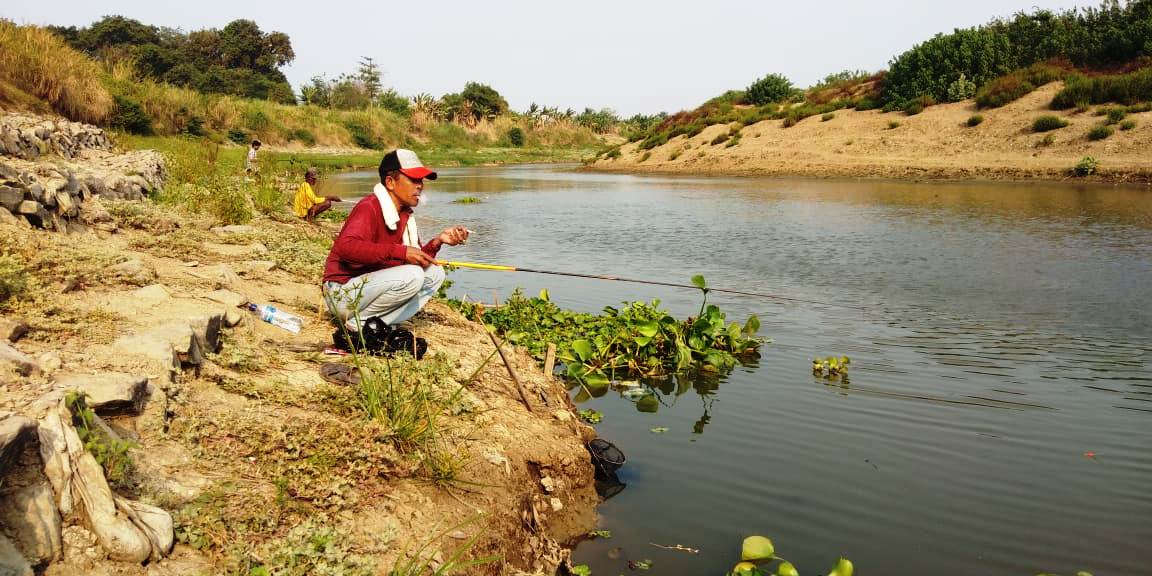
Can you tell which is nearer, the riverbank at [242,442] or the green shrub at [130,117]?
the riverbank at [242,442]

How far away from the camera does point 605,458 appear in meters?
4.52

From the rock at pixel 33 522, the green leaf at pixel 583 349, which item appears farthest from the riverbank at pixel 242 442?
the green leaf at pixel 583 349

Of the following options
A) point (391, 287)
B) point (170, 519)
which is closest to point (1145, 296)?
point (391, 287)

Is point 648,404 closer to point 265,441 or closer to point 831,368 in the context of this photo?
point 831,368

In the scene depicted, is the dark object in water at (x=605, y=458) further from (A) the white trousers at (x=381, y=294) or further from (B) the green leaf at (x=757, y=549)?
(A) the white trousers at (x=381, y=294)

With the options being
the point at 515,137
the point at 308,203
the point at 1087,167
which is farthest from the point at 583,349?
the point at 515,137

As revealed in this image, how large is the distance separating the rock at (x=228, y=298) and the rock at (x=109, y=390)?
68.8 inches

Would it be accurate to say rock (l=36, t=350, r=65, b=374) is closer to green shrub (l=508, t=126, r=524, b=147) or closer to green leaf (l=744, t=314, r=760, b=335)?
green leaf (l=744, t=314, r=760, b=335)

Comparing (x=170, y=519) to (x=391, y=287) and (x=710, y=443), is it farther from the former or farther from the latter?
(x=710, y=443)

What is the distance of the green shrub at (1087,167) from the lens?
70.5 feet

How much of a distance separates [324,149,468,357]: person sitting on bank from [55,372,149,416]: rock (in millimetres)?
1732

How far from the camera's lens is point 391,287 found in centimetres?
498

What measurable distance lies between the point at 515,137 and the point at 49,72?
5345 cm

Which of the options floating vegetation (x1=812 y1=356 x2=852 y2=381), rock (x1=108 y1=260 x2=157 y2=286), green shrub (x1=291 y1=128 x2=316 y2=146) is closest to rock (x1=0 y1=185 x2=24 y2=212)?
rock (x1=108 y1=260 x2=157 y2=286)
